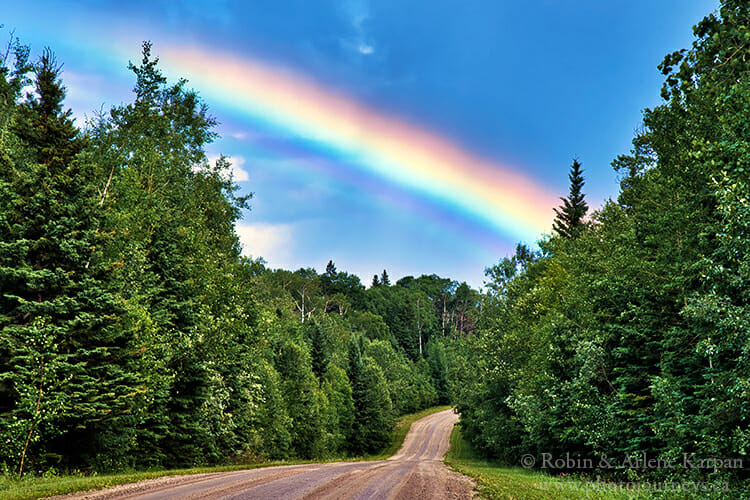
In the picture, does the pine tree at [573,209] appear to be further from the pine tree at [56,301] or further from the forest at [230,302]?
the pine tree at [56,301]

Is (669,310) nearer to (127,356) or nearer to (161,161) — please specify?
(127,356)

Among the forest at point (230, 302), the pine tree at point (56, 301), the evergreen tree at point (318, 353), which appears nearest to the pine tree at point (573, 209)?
the forest at point (230, 302)

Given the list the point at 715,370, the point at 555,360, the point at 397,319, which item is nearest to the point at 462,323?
the point at 397,319

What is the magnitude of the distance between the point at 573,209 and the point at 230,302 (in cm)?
3774

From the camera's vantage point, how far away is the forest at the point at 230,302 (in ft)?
39.1

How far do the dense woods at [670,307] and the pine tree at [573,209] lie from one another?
1571cm

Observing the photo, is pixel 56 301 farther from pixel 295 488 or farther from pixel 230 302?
pixel 230 302

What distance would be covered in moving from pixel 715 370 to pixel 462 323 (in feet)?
498

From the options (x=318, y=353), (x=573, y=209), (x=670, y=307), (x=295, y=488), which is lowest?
(x=295, y=488)

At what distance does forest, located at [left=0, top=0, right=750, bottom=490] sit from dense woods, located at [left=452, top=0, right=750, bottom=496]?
0.33ft

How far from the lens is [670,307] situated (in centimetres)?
1827

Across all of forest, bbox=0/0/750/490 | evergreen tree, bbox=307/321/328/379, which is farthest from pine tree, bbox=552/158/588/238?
evergreen tree, bbox=307/321/328/379

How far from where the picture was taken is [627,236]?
20750 millimetres

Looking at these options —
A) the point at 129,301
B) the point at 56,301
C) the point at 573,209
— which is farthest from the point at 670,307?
the point at 573,209
